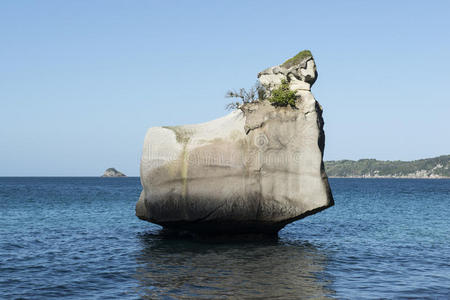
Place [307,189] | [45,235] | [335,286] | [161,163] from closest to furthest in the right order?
[335,286] → [307,189] → [161,163] → [45,235]

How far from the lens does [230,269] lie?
1841cm

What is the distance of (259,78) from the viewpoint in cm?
2642

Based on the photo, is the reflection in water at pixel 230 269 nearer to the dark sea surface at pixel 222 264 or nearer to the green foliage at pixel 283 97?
the dark sea surface at pixel 222 264

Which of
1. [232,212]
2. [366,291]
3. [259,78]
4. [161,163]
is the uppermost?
[259,78]

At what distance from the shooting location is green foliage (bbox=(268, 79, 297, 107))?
24.3m

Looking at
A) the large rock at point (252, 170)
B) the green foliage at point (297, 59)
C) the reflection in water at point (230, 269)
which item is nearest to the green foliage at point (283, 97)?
the large rock at point (252, 170)

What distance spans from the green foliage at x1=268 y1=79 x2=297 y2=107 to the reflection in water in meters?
7.21

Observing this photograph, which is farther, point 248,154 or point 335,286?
point 248,154

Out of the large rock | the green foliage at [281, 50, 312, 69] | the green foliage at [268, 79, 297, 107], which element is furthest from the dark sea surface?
the green foliage at [281, 50, 312, 69]

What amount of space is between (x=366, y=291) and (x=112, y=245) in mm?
13757

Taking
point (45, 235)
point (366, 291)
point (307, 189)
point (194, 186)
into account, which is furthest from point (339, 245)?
point (45, 235)

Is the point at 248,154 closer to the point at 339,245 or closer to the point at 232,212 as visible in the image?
the point at 232,212

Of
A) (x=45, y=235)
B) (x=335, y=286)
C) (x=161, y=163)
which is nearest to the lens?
(x=335, y=286)

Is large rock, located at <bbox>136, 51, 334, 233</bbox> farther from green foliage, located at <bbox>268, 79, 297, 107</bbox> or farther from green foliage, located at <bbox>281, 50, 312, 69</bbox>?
green foliage, located at <bbox>268, 79, 297, 107</bbox>
